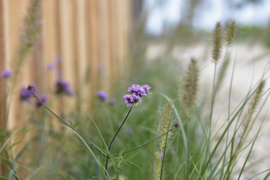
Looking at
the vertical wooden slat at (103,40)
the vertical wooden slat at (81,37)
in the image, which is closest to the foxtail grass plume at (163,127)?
the vertical wooden slat at (81,37)

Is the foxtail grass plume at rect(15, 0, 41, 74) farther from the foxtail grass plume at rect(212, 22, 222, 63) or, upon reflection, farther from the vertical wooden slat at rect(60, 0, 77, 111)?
the vertical wooden slat at rect(60, 0, 77, 111)

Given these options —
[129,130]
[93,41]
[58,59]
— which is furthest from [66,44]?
[129,130]

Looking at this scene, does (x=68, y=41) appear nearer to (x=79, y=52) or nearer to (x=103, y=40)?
(x=79, y=52)

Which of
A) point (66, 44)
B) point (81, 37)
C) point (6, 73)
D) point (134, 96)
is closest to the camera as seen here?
Result: point (134, 96)

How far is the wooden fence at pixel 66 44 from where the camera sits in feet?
4.22

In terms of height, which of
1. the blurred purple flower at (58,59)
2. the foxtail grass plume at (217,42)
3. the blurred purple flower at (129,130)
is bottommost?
the blurred purple flower at (129,130)

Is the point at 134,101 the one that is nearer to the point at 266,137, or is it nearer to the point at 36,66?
the point at 36,66

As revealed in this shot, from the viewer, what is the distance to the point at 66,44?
79.4 inches

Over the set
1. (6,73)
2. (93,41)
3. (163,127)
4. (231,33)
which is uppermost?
(93,41)

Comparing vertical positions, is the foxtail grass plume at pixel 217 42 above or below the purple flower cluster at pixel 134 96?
above

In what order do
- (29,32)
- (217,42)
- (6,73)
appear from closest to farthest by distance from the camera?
(217,42) → (29,32) → (6,73)

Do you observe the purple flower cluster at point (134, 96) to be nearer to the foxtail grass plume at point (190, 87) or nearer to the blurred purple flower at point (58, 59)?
the foxtail grass plume at point (190, 87)

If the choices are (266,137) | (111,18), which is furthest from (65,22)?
(266,137)

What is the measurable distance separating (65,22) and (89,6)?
0.67 metres
